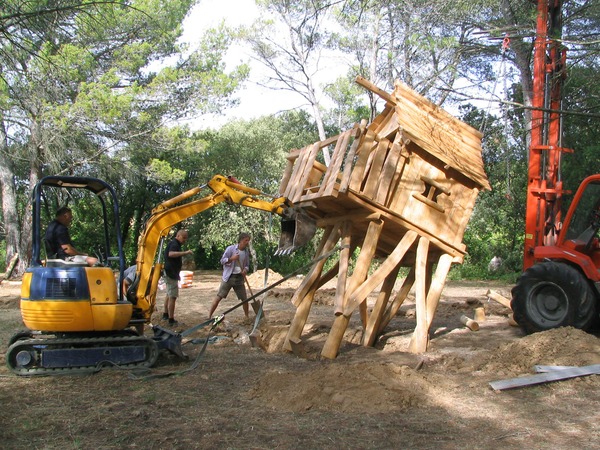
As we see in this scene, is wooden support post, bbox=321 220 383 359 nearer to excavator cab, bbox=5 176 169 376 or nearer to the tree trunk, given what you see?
excavator cab, bbox=5 176 169 376

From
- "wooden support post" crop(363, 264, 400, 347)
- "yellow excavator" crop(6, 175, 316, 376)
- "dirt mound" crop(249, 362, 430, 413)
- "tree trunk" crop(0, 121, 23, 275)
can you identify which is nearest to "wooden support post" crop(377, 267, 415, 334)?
"wooden support post" crop(363, 264, 400, 347)

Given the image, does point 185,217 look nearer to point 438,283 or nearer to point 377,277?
point 377,277

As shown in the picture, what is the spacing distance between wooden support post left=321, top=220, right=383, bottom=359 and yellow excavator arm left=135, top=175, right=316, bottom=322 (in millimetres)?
871

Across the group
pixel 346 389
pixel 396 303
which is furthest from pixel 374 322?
pixel 346 389

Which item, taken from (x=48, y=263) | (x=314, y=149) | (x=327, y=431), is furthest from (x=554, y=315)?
(x=48, y=263)

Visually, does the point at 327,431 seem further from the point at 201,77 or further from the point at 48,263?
the point at 201,77

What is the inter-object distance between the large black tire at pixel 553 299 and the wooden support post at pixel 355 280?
9.25 feet

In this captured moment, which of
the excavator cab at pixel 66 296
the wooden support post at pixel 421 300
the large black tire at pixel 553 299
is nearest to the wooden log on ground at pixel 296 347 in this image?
the wooden support post at pixel 421 300

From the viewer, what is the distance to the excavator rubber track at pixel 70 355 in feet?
24.1

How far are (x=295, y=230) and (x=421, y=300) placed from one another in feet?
6.97

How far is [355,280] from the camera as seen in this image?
858cm

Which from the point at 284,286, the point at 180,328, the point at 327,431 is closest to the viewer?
the point at 327,431

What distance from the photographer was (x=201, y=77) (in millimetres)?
22906

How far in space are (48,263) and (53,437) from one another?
298cm
